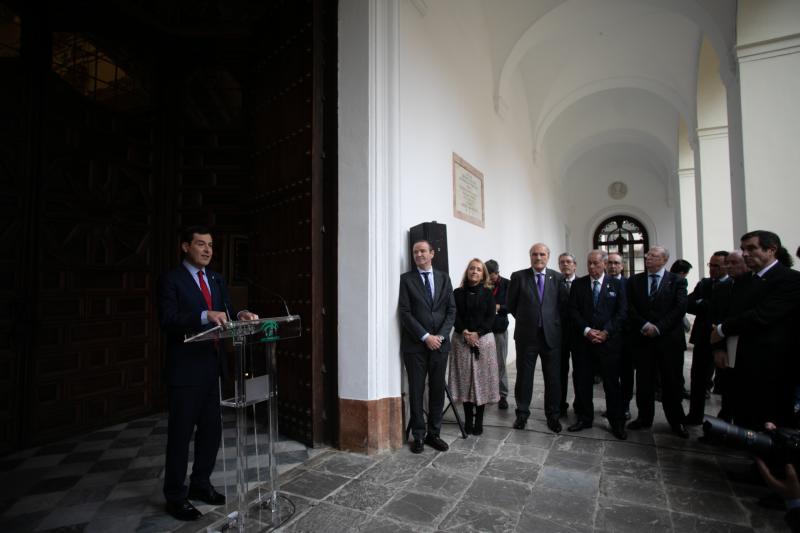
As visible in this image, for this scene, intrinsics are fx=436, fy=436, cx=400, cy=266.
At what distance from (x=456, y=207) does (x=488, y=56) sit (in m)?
3.38

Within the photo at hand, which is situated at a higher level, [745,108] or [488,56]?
[488,56]

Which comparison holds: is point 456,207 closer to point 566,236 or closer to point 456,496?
point 456,496

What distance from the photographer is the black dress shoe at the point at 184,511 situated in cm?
263

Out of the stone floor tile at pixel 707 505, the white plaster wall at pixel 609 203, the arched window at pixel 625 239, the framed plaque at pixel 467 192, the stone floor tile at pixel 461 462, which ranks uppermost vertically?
the white plaster wall at pixel 609 203

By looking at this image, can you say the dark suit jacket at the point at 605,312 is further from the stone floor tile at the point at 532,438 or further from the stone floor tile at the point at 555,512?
the stone floor tile at the point at 555,512

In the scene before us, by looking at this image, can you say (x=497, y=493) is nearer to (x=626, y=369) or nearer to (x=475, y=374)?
(x=475, y=374)

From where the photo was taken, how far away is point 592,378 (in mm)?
4301

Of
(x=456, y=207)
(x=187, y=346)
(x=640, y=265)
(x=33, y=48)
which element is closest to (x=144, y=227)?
(x=33, y=48)

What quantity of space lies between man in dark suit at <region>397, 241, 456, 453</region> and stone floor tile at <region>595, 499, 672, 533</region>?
1.41m

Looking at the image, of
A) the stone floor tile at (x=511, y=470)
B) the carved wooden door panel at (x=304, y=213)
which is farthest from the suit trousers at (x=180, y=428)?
the stone floor tile at (x=511, y=470)

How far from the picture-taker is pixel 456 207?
218 inches

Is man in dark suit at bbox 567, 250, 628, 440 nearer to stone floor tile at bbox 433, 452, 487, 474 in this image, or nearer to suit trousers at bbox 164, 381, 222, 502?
stone floor tile at bbox 433, 452, 487, 474

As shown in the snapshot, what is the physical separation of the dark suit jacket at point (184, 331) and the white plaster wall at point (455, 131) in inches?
78.5

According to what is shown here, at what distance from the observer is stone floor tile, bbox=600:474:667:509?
2842mm
